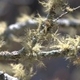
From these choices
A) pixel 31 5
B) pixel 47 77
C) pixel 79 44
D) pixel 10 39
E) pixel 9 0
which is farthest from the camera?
pixel 9 0

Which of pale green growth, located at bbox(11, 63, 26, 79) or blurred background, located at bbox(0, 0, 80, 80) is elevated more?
blurred background, located at bbox(0, 0, 80, 80)

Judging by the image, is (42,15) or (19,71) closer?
(19,71)

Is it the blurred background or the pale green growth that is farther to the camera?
the blurred background

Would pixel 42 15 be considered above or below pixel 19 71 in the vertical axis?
above

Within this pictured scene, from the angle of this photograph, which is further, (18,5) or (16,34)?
(18,5)

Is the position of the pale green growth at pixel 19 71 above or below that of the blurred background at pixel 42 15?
below

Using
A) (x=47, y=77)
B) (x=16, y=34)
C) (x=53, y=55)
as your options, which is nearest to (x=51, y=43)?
(x=53, y=55)

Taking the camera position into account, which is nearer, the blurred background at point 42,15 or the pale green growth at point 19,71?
the pale green growth at point 19,71

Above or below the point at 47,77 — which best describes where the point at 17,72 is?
below

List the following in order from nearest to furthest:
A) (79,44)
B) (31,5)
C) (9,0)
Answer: (79,44) → (31,5) → (9,0)

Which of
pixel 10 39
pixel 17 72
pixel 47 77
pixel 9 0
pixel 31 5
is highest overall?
pixel 9 0

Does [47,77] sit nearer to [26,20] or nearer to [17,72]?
[26,20]
